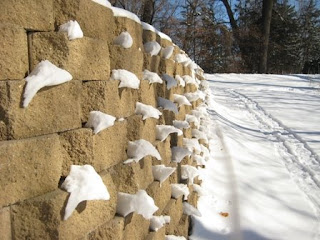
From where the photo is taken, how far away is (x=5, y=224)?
3.38ft

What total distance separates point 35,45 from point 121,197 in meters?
0.80

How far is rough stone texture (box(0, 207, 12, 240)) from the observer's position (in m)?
1.02

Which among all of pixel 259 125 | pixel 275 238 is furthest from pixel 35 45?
pixel 259 125

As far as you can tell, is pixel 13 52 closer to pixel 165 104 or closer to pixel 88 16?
pixel 88 16

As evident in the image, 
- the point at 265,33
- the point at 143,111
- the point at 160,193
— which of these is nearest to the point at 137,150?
the point at 143,111

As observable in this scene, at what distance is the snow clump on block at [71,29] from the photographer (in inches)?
49.7

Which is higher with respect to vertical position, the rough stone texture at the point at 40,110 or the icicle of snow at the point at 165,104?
the rough stone texture at the point at 40,110

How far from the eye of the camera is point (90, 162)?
138cm

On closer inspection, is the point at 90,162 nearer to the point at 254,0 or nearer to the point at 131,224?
the point at 131,224

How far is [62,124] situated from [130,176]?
536mm

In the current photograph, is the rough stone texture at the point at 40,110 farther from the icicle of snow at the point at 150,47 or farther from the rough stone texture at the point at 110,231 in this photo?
Answer: the icicle of snow at the point at 150,47

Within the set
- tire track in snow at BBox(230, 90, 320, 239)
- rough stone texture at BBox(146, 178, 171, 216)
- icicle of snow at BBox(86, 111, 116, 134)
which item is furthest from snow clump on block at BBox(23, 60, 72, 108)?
tire track in snow at BBox(230, 90, 320, 239)

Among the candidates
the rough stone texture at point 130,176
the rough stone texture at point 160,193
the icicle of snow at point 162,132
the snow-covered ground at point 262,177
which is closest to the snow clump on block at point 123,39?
the rough stone texture at point 130,176

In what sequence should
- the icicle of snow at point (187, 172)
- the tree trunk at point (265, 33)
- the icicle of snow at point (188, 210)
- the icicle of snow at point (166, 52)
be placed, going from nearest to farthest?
the icicle of snow at point (166, 52)
the icicle of snow at point (188, 210)
the icicle of snow at point (187, 172)
the tree trunk at point (265, 33)
